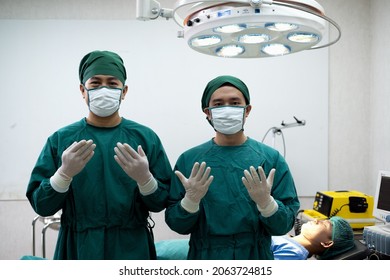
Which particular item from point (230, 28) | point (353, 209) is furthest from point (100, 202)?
point (353, 209)

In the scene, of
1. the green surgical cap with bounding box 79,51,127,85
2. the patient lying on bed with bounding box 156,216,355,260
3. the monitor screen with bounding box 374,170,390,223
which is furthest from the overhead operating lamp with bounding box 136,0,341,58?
the monitor screen with bounding box 374,170,390,223

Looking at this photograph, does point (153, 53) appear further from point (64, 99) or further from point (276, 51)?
point (276, 51)

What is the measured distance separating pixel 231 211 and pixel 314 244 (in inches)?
39.9

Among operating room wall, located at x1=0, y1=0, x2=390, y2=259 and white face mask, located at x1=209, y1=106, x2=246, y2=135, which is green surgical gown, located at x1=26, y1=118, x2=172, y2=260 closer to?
white face mask, located at x1=209, y1=106, x2=246, y2=135

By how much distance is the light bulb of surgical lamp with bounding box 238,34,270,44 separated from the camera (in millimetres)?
975

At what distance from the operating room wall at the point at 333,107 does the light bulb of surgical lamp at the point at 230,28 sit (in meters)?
2.43

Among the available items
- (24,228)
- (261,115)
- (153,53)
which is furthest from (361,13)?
(24,228)

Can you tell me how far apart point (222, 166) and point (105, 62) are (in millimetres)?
553

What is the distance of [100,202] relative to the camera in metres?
1.29

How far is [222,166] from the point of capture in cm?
134

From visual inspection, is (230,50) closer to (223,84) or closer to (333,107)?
(223,84)

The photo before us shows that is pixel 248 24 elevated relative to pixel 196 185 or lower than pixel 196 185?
elevated

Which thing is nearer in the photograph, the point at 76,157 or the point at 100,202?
the point at 76,157

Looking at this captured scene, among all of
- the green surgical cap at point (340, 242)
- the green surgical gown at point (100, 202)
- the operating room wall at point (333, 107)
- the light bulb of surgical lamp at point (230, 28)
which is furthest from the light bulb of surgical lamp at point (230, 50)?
the operating room wall at point (333, 107)
